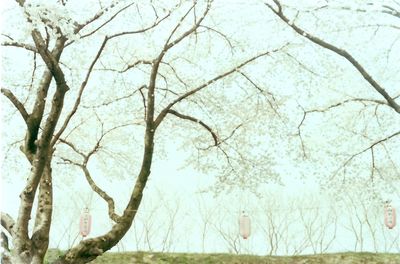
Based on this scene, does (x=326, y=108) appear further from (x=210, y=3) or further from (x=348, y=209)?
(x=348, y=209)

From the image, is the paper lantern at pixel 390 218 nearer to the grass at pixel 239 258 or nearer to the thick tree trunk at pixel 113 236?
the grass at pixel 239 258

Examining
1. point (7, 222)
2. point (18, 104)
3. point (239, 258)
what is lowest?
point (239, 258)

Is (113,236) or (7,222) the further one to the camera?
(113,236)

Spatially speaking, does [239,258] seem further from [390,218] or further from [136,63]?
[136,63]

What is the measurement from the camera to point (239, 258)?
11430mm

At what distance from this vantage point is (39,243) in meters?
5.63

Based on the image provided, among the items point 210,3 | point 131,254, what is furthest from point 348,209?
point 210,3

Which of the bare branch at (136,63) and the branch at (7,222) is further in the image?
the bare branch at (136,63)

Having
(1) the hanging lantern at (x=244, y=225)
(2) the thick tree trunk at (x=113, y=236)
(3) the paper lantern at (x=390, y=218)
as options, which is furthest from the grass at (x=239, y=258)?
(2) the thick tree trunk at (x=113, y=236)

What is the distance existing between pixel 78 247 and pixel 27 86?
142 inches

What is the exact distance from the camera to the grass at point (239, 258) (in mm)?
11094

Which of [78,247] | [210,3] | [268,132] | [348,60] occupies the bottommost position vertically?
[78,247]

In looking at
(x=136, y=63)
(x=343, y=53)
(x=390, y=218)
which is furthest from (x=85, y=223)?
(x=343, y=53)

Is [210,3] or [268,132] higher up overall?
Answer: [210,3]
